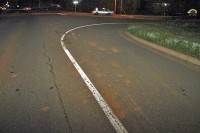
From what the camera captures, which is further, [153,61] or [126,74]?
[153,61]

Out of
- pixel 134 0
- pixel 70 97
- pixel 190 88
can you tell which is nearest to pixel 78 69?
pixel 70 97

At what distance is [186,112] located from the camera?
6609 millimetres

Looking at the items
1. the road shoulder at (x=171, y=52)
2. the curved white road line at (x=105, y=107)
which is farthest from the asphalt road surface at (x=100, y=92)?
the road shoulder at (x=171, y=52)

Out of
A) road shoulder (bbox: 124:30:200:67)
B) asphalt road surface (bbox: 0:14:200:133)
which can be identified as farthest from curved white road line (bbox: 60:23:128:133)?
road shoulder (bbox: 124:30:200:67)

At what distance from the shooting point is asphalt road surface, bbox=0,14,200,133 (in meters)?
5.98

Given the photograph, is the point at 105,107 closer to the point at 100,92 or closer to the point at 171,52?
the point at 100,92

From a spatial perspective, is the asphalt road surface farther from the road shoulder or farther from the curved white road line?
the road shoulder

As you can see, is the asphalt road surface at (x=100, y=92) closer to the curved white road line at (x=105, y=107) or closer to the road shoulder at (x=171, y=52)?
the curved white road line at (x=105, y=107)

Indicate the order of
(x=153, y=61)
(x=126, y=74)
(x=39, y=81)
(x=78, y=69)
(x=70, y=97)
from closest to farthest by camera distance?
(x=70, y=97) → (x=39, y=81) → (x=126, y=74) → (x=78, y=69) → (x=153, y=61)

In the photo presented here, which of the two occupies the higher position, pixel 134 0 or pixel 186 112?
pixel 134 0

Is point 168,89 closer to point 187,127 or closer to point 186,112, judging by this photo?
point 186,112

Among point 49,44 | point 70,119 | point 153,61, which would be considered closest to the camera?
point 70,119

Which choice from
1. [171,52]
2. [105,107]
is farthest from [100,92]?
[171,52]

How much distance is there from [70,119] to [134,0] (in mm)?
55977
